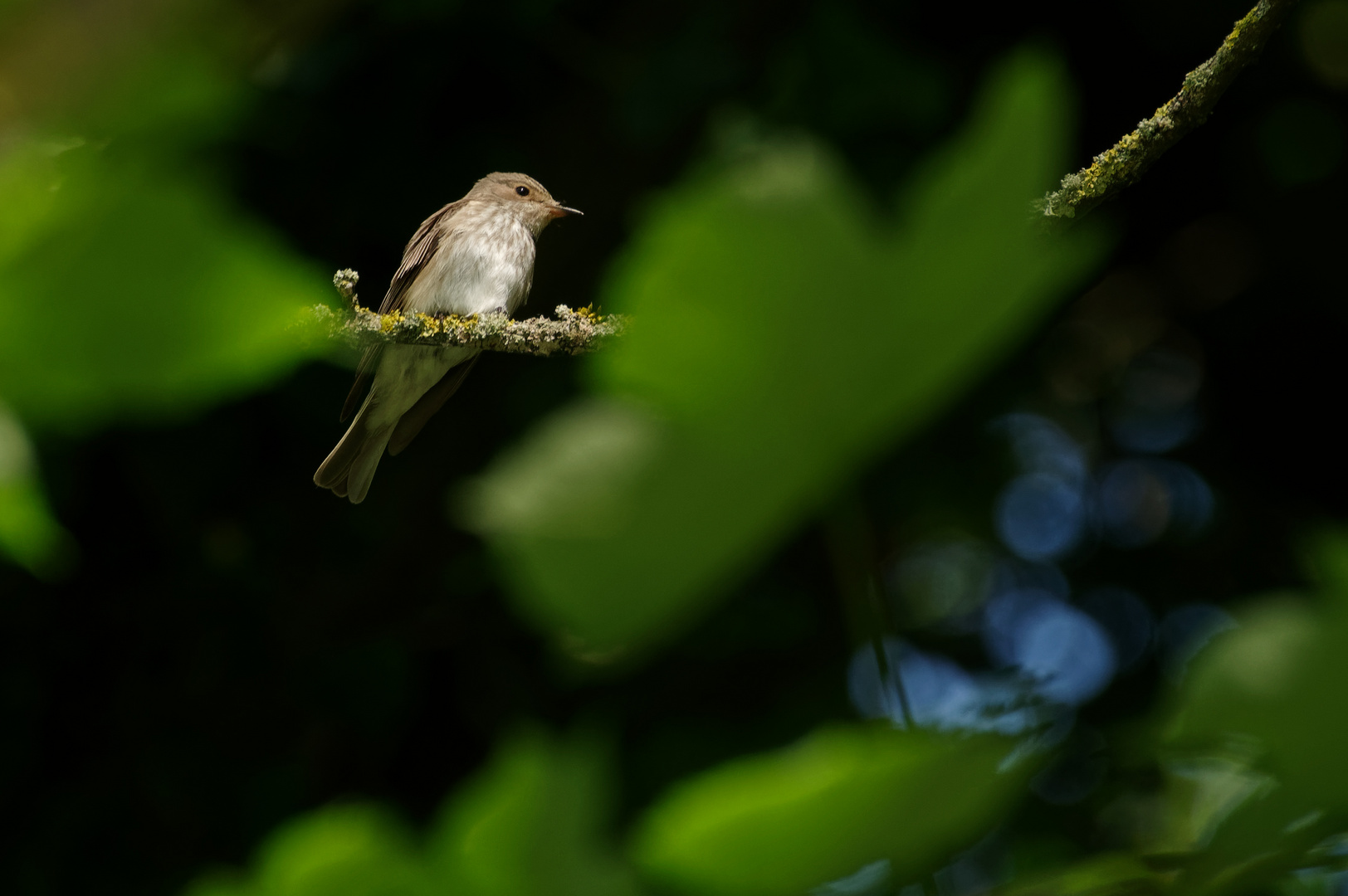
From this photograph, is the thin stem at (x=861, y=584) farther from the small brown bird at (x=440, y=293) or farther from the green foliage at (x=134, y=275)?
the small brown bird at (x=440, y=293)

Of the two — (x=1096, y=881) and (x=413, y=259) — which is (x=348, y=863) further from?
(x=413, y=259)

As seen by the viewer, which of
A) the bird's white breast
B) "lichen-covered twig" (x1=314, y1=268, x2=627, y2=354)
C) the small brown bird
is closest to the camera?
"lichen-covered twig" (x1=314, y1=268, x2=627, y2=354)

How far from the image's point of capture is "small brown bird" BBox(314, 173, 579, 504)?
450 centimetres

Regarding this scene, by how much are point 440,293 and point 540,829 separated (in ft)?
16.7

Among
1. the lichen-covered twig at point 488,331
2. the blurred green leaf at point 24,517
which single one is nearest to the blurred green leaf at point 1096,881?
the blurred green leaf at point 24,517

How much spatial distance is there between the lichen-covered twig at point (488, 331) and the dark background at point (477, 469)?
109 cm

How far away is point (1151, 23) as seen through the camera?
5293 millimetres

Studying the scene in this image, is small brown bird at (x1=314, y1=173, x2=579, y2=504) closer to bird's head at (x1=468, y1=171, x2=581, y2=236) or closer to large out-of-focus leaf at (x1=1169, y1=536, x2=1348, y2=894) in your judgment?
bird's head at (x1=468, y1=171, x2=581, y2=236)

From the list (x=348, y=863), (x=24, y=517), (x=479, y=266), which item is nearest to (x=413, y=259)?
(x=479, y=266)

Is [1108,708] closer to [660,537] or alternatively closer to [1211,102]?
[1211,102]

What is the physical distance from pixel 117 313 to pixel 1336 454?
6.00 metres

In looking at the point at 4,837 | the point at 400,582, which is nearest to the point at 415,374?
the point at 400,582

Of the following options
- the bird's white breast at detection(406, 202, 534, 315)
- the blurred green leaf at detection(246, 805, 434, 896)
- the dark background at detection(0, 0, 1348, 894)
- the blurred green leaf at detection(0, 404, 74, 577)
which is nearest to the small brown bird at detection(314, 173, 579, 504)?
the bird's white breast at detection(406, 202, 534, 315)

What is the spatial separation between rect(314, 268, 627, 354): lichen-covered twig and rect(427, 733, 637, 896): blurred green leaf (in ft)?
7.73
